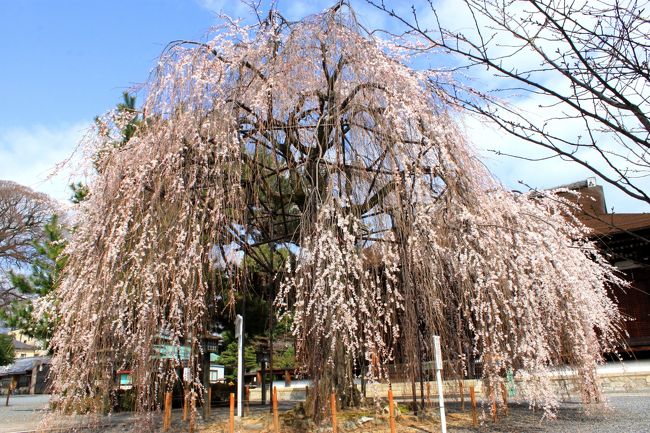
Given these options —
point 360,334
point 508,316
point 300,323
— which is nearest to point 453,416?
point 508,316

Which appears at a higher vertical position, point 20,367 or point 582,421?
point 20,367

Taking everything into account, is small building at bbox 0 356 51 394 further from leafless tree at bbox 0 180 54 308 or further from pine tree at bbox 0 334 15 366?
leafless tree at bbox 0 180 54 308

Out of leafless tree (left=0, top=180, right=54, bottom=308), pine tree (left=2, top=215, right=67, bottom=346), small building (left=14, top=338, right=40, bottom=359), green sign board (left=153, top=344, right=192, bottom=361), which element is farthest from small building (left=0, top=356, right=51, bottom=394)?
green sign board (left=153, top=344, right=192, bottom=361)

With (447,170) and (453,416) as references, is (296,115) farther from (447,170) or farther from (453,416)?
(453,416)

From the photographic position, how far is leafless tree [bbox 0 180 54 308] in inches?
1147

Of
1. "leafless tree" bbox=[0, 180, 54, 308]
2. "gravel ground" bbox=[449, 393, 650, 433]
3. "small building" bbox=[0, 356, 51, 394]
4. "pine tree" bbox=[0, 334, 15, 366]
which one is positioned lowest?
"gravel ground" bbox=[449, 393, 650, 433]

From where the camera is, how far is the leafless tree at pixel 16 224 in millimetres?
29141

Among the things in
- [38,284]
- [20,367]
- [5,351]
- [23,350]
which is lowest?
[20,367]

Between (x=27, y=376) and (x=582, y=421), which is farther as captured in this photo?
(x=27, y=376)

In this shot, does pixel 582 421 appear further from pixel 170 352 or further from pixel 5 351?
pixel 5 351

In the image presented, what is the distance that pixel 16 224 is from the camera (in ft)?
97.3

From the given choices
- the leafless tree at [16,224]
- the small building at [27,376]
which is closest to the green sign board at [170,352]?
the leafless tree at [16,224]

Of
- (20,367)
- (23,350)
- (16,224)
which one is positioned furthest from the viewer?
(23,350)

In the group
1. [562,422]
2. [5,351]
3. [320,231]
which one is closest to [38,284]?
[320,231]
